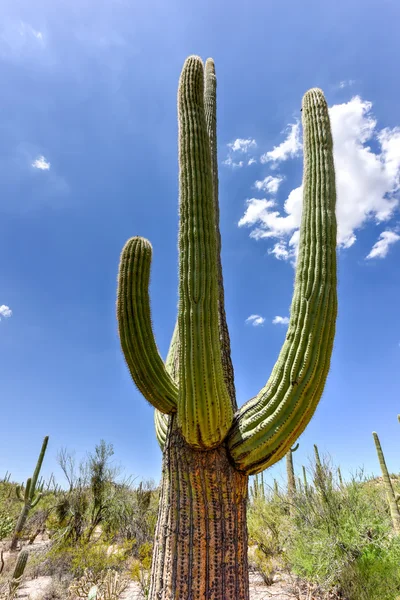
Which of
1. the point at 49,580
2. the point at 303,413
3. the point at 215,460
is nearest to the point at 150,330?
the point at 215,460

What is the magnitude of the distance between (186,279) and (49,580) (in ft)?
33.1

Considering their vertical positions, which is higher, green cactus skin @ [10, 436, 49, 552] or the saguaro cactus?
green cactus skin @ [10, 436, 49, 552]

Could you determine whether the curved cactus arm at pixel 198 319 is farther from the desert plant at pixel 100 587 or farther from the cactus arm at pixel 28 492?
the cactus arm at pixel 28 492

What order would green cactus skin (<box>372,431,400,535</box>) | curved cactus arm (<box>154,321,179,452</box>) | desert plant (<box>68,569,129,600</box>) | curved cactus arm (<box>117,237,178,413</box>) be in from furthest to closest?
green cactus skin (<box>372,431,400,535</box>), desert plant (<box>68,569,129,600</box>), curved cactus arm (<box>154,321,179,452</box>), curved cactus arm (<box>117,237,178,413</box>)

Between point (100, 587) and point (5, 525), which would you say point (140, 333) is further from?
point (5, 525)

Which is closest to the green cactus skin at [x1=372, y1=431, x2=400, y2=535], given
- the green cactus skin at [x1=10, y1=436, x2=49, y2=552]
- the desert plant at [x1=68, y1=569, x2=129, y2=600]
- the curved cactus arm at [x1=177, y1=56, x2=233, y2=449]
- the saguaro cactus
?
the desert plant at [x1=68, y1=569, x2=129, y2=600]

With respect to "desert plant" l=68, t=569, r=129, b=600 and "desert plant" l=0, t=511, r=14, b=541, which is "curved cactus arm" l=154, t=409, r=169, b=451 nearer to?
"desert plant" l=68, t=569, r=129, b=600

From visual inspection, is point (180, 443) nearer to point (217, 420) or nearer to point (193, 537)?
point (217, 420)

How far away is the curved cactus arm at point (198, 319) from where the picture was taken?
3.15 metres

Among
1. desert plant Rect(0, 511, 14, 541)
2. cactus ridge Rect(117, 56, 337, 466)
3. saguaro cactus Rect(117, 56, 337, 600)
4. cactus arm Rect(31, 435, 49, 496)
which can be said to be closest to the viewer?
saguaro cactus Rect(117, 56, 337, 600)

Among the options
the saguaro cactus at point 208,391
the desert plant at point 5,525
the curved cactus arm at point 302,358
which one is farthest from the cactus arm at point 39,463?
the curved cactus arm at point 302,358

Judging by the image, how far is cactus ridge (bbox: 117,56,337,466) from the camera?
10.4 ft

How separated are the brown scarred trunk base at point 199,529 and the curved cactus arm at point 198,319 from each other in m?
0.20

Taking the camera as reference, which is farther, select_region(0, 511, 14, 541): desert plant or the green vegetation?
select_region(0, 511, 14, 541): desert plant
